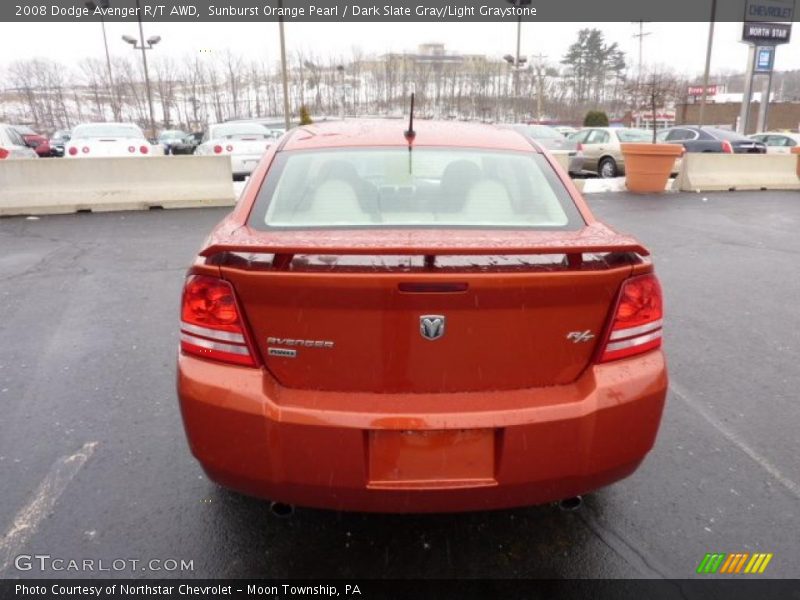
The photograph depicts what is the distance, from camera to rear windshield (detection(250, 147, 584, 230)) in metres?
2.53

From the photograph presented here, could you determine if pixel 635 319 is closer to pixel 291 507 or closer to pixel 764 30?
pixel 291 507

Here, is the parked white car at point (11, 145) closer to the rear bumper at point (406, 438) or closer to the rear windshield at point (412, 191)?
the rear windshield at point (412, 191)

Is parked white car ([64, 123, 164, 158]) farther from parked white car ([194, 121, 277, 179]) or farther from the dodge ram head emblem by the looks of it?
the dodge ram head emblem

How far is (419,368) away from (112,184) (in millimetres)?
10598

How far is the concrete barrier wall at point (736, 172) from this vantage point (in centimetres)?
1401

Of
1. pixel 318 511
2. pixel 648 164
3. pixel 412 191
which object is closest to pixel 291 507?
pixel 318 511

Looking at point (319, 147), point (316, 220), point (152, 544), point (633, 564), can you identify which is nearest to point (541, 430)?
point (633, 564)

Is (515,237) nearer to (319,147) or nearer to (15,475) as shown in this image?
(319,147)

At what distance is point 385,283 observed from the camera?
1902 mm

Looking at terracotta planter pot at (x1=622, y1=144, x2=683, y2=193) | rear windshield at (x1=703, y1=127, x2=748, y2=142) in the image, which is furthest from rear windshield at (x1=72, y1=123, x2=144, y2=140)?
rear windshield at (x1=703, y1=127, x2=748, y2=142)

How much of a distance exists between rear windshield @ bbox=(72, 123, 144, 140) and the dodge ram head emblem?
14043 millimetres

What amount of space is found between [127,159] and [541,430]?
10.9 m

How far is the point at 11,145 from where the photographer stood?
13.3m

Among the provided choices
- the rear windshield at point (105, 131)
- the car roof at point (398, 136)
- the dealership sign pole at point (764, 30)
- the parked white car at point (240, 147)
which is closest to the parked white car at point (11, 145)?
the rear windshield at point (105, 131)
